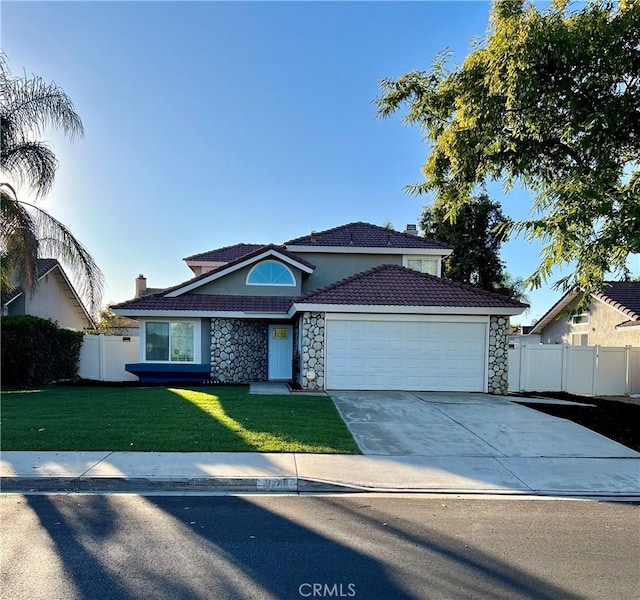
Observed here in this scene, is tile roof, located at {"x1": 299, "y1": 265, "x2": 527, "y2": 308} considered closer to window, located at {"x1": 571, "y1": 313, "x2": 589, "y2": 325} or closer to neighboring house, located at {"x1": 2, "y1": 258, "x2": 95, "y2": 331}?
window, located at {"x1": 571, "y1": 313, "x2": 589, "y2": 325}

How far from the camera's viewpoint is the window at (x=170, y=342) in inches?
680

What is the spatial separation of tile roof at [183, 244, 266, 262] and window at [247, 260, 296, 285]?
13.4ft

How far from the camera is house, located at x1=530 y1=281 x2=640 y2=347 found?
18.2 m

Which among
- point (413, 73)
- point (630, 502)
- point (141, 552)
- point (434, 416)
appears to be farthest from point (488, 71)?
point (141, 552)

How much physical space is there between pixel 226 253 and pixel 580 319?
1720 cm

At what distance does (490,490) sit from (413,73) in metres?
9.61

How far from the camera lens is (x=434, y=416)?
34.6ft

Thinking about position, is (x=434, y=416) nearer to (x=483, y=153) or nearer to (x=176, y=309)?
(x=483, y=153)

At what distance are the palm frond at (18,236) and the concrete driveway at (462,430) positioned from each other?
9.17 meters

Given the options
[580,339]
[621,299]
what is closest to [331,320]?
[621,299]

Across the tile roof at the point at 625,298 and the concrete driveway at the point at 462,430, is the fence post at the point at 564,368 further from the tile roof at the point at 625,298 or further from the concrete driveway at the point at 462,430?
the concrete driveway at the point at 462,430

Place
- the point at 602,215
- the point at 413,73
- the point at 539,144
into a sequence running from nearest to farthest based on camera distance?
the point at 602,215
the point at 539,144
the point at 413,73

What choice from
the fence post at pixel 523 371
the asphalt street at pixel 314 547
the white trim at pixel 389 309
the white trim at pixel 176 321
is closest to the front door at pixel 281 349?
the white trim at pixel 176 321

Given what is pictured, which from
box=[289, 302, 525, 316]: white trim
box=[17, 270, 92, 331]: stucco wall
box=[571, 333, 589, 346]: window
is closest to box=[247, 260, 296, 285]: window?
box=[289, 302, 525, 316]: white trim
